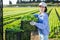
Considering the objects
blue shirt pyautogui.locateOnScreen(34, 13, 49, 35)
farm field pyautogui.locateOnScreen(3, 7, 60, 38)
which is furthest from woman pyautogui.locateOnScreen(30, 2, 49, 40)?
farm field pyautogui.locateOnScreen(3, 7, 60, 38)

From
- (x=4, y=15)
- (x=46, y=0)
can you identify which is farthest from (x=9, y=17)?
(x=46, y=0)

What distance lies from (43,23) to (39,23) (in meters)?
0.12

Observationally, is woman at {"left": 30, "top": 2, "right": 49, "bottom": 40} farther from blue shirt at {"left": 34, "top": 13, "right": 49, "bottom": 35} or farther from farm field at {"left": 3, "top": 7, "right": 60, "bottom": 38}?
farm field at {"left": 3, "top": 7, "right": 60, "bottom": 38}

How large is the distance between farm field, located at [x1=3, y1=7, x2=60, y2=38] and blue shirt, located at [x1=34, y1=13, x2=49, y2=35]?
0.12 metres

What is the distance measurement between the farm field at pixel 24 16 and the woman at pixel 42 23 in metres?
0.12

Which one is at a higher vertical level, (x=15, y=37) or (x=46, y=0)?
(x=46, y=0)

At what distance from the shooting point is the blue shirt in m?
15.9

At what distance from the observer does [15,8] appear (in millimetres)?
16078

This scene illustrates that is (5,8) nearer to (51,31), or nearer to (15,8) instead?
(15,8)

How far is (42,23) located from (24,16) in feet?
1.91

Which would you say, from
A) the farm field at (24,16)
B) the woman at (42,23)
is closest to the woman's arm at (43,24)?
the woman at (42,23)

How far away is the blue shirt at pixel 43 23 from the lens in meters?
15.9

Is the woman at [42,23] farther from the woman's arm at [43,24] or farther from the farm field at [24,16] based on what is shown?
the farm field at [24,16]

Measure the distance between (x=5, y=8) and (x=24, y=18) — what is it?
64 cm
